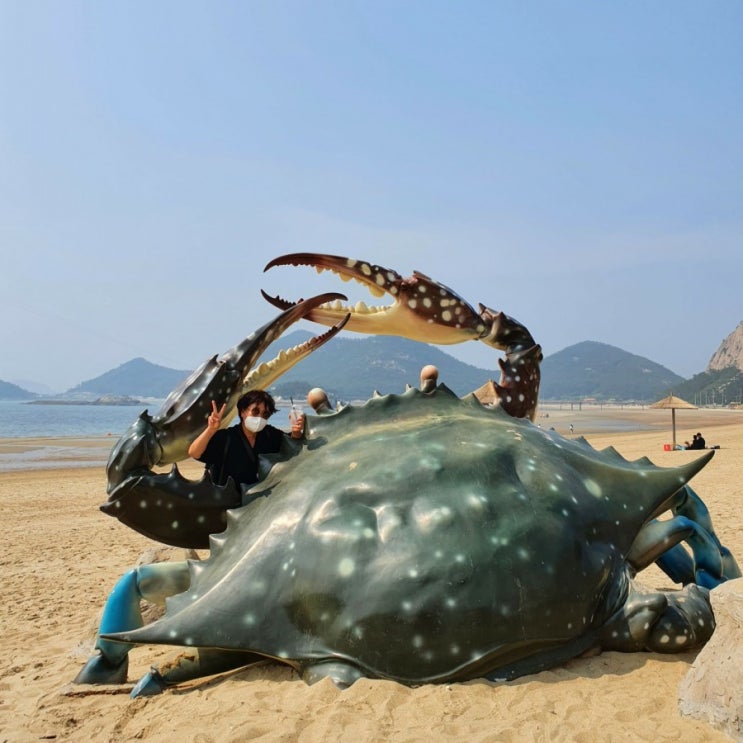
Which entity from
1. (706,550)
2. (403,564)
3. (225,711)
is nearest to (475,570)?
(403,564)

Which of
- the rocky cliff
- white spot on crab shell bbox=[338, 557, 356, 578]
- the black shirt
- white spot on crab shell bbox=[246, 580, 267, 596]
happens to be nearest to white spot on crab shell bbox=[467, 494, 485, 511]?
white spot on crab shell bbox=[338, 557, 356, 578]

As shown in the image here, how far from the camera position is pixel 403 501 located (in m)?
3.62

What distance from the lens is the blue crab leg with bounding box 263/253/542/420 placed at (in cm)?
471

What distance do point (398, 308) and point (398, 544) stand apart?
80.0 inches

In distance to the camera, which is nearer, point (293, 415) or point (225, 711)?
point (225, 711)

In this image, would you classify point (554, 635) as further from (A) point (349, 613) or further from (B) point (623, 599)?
(A) point (349, 613)

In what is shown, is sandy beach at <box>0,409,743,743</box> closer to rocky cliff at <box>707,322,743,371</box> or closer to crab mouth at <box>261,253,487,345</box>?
crab mouth at <box>261,253,487,345</box>

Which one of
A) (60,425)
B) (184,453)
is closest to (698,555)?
(184,453)

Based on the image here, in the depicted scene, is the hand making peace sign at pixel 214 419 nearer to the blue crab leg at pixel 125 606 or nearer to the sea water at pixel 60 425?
the blue crab leg at pixel 125 606

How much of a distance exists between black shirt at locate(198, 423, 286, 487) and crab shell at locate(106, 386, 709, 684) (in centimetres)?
37

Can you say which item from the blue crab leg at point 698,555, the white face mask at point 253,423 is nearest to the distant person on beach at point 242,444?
the white face mask at point 253,423

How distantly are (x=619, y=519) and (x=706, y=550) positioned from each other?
2.65ft

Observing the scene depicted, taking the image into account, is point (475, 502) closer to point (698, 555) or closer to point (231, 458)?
point (231, 458)

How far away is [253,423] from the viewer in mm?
4324
